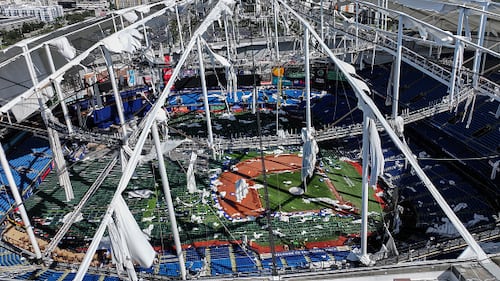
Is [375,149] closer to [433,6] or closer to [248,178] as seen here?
[248,178]

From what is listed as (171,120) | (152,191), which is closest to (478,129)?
(152,191)

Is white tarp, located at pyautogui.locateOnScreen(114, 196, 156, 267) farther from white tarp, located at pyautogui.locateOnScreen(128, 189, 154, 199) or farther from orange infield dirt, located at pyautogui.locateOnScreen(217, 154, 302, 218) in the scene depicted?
white tarp, located at pyautogui.locateOnScreen(128, 189, 154, 199)

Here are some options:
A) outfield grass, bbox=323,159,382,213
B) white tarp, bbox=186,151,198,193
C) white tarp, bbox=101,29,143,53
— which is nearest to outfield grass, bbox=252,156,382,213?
outfield grass, bbox=323,159,382,213

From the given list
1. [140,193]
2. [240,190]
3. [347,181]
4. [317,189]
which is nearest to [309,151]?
[317,189]

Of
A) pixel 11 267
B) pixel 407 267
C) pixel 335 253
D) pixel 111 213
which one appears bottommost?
pixel 335 253

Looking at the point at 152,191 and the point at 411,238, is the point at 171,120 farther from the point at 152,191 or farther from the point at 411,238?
the point at 411,238
